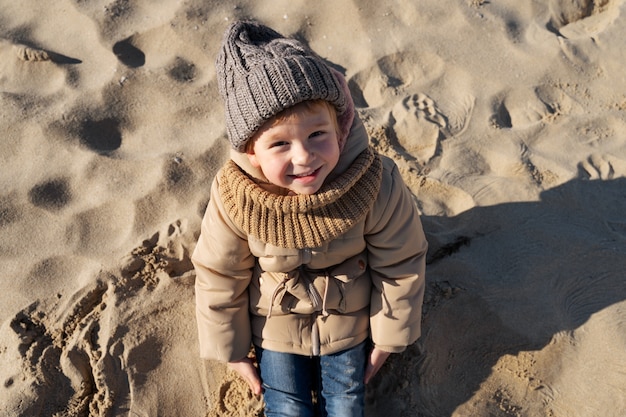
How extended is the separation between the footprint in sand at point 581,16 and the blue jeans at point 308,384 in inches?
81.7

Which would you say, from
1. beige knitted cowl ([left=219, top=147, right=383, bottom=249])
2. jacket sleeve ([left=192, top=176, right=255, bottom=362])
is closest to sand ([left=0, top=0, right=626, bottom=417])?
jacket sleeve ([left=192, top=176, right=255, bottom=362])

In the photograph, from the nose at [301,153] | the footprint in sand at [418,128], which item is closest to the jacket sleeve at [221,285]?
the nose at [301,153]

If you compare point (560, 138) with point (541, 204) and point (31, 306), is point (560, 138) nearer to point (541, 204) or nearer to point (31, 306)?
point (541, 204)

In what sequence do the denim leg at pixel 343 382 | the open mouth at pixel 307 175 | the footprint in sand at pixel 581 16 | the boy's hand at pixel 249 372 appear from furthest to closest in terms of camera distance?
the footprint in sand at pixel 581 16 → the boy's hand at pixel 249 372 → the denim leg at pixel 343 382 → the open mouth at pixel 307 175

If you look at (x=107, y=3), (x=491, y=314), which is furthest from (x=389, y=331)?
(x=107, y=3)

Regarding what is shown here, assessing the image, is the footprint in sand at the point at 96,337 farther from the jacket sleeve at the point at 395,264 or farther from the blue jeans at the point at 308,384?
the jacket sleeve at the point at 395,264

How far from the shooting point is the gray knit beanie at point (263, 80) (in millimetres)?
1442

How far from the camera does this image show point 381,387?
2.09 meters

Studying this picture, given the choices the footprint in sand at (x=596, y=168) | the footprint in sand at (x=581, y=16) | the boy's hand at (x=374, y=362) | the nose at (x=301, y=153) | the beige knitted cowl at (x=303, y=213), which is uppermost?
the nose at (x=301, y=153)

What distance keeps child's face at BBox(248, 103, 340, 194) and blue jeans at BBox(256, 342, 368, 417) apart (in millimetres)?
650

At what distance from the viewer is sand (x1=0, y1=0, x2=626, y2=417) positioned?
6.77ft

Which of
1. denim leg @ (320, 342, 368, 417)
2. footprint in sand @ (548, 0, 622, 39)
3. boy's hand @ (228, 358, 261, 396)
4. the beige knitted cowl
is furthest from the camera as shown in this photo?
footprint in sand @ (548, 0, 622, 39)

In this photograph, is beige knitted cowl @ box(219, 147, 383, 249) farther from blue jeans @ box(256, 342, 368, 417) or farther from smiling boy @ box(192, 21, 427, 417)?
blue jeans @ box(256, 342, 368, 417)

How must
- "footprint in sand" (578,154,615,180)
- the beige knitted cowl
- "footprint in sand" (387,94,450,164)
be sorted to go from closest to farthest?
the beige knitted cowl → "footprint in sand" (578,154,615,180) → "footprint in sand" (387,94,450,164)
